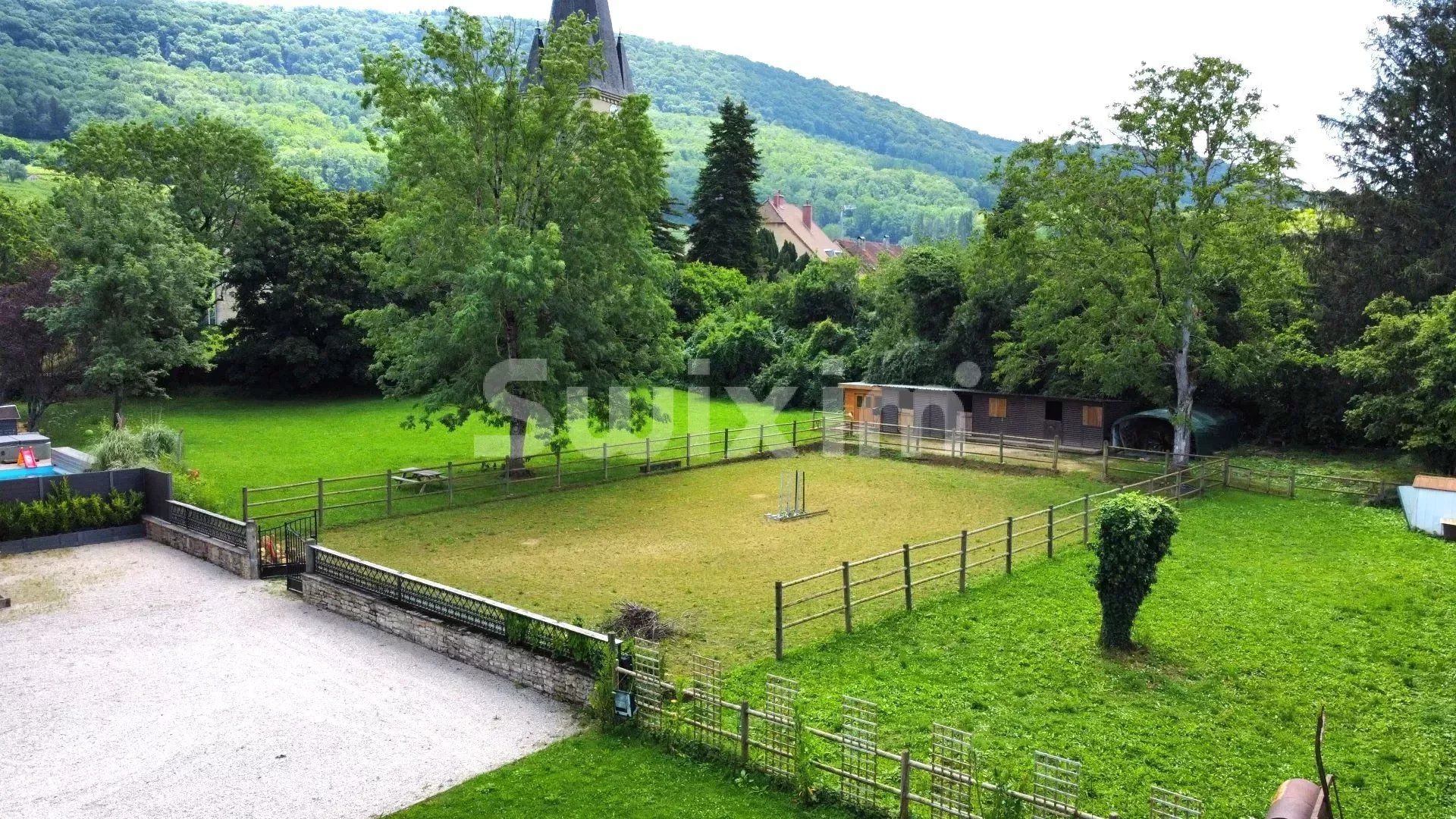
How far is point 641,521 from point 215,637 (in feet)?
29.4

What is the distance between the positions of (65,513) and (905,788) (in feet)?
59.3

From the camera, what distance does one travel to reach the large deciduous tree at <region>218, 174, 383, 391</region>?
1612 inches

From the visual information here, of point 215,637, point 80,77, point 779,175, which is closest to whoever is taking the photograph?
point 215,637

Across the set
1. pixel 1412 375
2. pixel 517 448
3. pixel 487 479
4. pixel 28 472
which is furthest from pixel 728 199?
pixel 28 472

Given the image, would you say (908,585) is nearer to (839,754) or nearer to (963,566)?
(963,566)

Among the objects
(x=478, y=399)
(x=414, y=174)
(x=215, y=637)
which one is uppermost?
(x=414, y=174)

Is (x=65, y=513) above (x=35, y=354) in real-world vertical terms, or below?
below

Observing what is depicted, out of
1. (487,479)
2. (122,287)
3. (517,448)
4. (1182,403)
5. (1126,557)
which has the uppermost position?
(122,287)

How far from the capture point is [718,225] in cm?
5809

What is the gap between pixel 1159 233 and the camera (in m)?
25.7

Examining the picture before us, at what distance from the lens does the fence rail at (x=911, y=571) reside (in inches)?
543

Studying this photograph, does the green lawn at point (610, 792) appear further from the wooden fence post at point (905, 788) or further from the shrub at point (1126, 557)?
the shrub at point (1126, 557)

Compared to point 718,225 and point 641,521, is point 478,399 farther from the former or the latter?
point 718,225

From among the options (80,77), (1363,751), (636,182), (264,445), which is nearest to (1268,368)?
(636,182)
